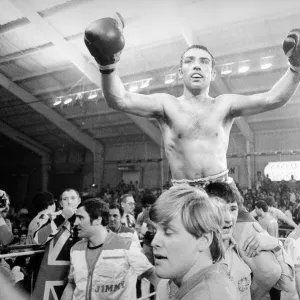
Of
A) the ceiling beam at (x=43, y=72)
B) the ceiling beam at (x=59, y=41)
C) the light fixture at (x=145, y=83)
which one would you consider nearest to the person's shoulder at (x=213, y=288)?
A: the ceiling beam at (x=59, y=41)

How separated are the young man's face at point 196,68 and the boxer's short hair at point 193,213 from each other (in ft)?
2.77

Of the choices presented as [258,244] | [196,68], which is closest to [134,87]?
[196,68]

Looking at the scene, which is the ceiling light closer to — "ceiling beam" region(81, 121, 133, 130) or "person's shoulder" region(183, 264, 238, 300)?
"ceiling beam" region(81, 121, 133, 130)

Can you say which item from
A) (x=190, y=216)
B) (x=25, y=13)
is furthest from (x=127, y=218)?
(x=25, y=13)

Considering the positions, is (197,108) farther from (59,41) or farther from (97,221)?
(59,41)

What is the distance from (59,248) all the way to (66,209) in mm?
→ 529

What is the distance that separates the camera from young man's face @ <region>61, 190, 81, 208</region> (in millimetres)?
3832

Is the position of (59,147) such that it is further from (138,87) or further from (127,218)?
(127,218)

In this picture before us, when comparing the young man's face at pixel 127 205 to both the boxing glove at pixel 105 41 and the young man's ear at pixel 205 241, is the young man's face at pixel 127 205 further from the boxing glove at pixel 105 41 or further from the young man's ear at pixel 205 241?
the young man's ear at pixel 205 241

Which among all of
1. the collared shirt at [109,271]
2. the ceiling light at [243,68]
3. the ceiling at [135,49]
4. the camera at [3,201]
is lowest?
the collared shirt at [109,271]

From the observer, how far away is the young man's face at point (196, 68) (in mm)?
1954

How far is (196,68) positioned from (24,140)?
62.6 ft

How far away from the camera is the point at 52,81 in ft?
46.8

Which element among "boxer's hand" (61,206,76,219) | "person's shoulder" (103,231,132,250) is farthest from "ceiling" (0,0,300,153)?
"person's shoulder" (103,231,132,250)
